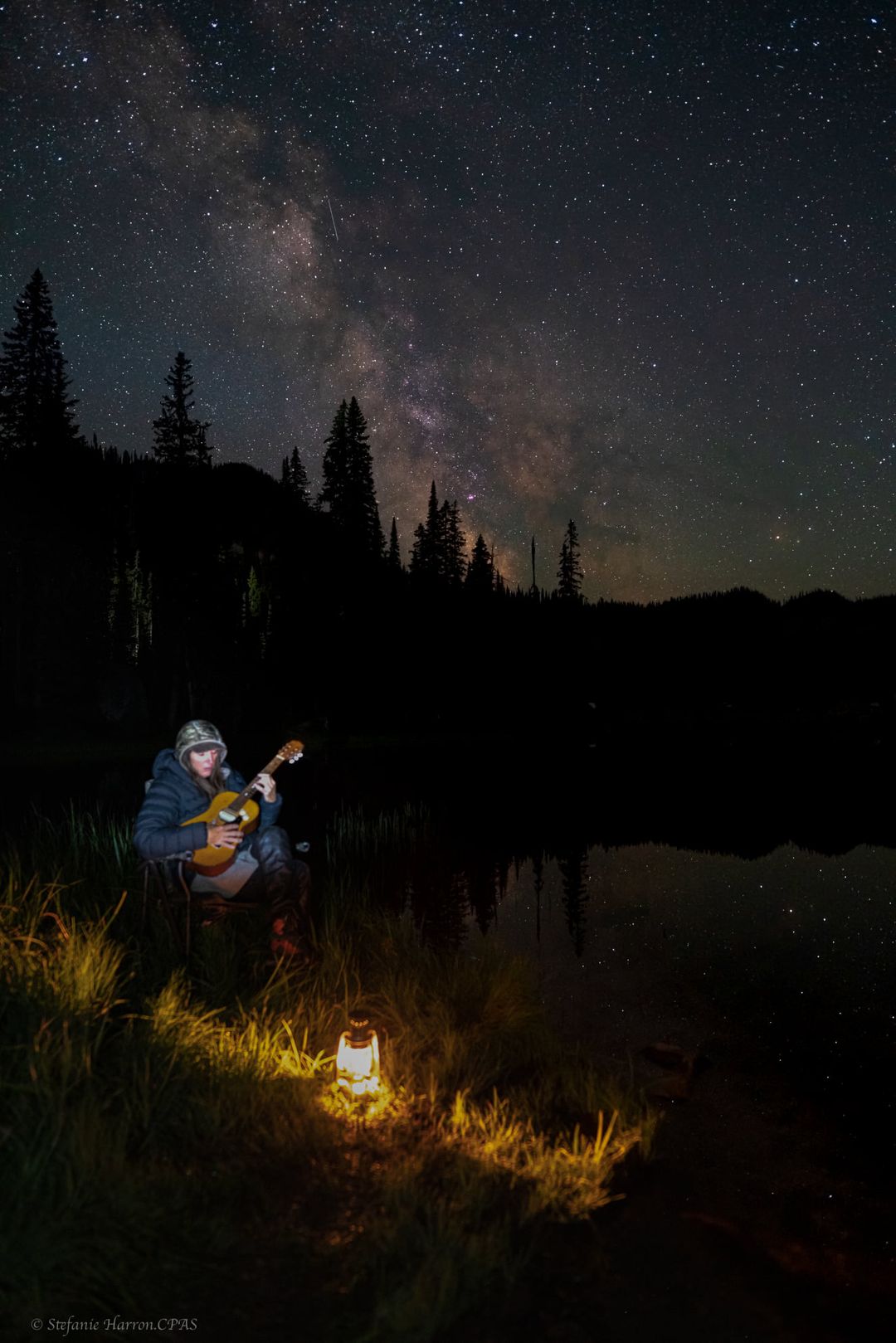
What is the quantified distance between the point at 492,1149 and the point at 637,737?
170 ft

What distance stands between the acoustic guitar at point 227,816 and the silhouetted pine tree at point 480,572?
219 feet

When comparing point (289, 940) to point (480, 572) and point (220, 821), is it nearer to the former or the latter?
point (220, 821)

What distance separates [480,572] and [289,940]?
69.6m

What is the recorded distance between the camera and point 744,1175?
555cm

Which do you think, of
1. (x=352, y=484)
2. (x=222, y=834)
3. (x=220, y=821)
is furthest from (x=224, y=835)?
(x=352, y=484)

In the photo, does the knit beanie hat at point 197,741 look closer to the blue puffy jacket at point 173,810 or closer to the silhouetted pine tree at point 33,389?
the blue puffy jacket at point 173,810

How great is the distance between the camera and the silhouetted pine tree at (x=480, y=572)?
73.2 meters

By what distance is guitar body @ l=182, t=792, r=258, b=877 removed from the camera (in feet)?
19.5

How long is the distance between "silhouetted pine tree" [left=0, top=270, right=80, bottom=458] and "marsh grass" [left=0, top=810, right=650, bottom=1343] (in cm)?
5239

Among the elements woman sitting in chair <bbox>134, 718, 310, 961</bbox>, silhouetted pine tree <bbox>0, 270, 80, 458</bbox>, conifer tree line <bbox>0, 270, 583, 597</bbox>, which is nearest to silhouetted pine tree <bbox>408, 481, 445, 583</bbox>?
conifer tree line <bbox>0, 270, 583, 597</bbox>

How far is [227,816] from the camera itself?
19.5ft

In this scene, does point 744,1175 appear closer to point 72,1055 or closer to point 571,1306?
point 571,1306

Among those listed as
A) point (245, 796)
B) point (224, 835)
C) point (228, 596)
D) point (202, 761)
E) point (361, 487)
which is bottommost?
point (224, 835)

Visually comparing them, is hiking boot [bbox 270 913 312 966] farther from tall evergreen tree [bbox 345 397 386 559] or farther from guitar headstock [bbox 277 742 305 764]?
tall evergreen tree [bbox 345 397 386 559]
